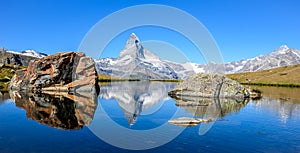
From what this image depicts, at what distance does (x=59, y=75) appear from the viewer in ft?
260

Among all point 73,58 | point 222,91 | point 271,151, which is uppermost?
point 73,58

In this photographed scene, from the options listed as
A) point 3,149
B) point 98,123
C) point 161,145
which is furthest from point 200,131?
point 3,149

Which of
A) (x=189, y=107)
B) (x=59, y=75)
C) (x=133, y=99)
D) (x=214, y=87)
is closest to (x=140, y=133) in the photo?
(x=189, y=107)

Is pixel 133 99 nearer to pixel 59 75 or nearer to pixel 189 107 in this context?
pixel 189 107

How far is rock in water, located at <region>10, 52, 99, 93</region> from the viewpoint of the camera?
258ft

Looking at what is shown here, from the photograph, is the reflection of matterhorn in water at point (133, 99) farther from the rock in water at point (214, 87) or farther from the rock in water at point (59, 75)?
the rock in water at point (214, 87)

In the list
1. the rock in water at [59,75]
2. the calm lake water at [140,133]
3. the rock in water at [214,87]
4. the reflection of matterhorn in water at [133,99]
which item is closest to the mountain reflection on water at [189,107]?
the reflection of matterhorn in water at [133,99]

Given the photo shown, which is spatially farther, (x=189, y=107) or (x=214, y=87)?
(x=214, y=87)

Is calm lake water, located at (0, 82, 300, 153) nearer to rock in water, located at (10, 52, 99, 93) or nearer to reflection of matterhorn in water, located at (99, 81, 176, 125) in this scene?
reflection of matterhorn in water, located at (99, 81, 176, 125)

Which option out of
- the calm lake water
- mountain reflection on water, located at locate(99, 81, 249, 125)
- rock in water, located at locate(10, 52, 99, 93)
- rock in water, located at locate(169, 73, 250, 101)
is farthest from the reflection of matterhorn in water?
rock in water, located at locate(169, 73, 250, 101)

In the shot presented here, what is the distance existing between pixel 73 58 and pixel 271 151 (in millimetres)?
72070

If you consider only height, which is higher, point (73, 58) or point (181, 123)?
point (73, 58)

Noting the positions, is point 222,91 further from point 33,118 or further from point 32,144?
point 32,144

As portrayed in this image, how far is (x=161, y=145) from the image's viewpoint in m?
21.8
